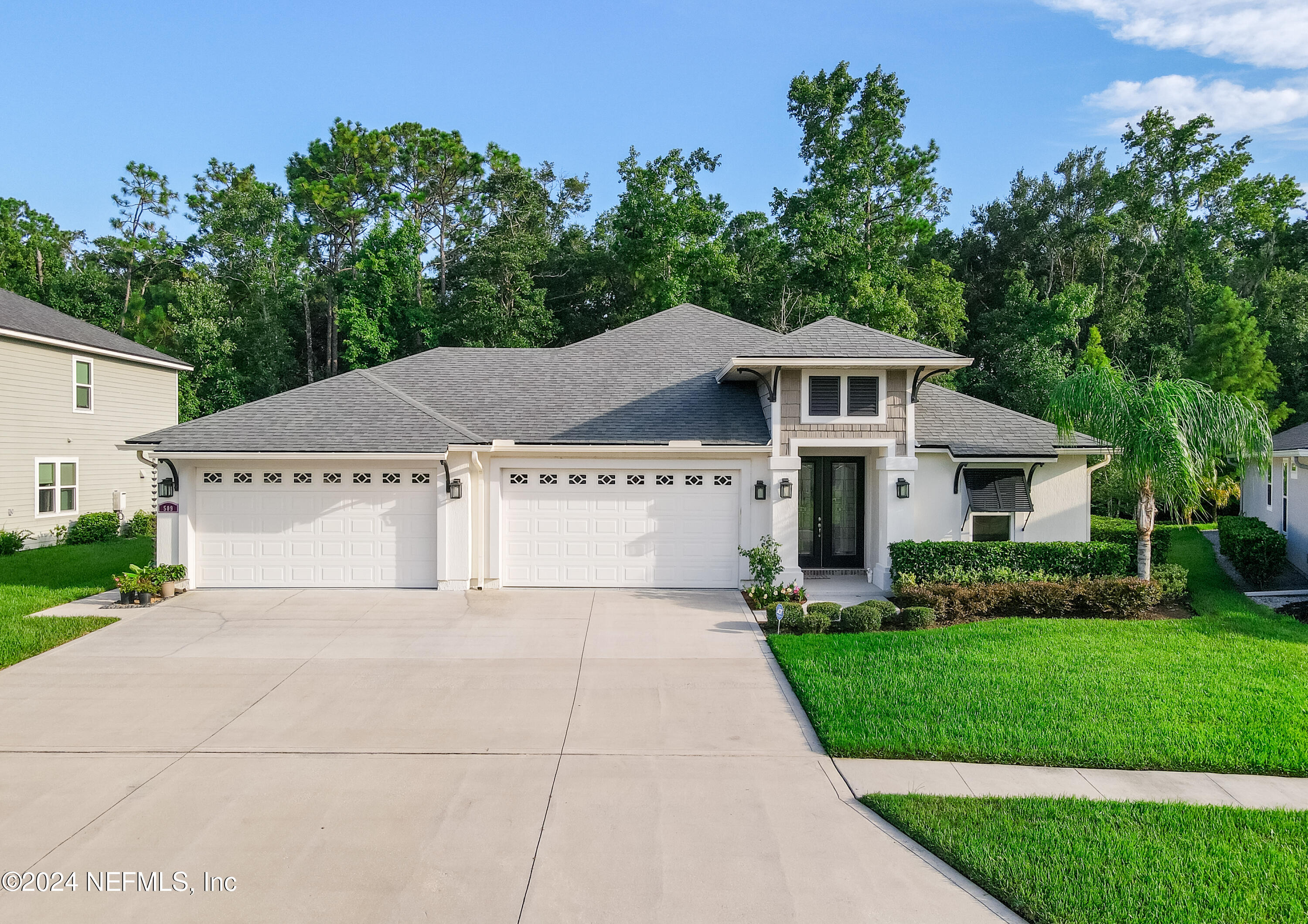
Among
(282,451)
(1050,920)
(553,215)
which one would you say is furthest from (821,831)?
(553,215)

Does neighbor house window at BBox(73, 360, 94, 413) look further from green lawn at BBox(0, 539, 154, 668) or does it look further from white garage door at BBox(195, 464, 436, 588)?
white garage door at BBox(195, 464, 436, 588)

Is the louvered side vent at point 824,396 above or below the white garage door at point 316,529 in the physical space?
above

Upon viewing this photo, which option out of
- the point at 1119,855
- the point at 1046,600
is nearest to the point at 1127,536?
the point at 1046,600

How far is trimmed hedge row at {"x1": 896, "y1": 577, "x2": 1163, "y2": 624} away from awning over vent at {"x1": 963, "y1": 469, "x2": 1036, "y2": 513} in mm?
2243

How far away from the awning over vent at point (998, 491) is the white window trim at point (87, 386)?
22.4 meters

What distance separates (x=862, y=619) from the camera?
32.4 feet

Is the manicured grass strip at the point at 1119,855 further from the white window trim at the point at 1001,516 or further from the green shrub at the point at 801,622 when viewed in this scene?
the white window trim at the point at 1001,516

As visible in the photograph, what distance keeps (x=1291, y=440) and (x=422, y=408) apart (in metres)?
18.0

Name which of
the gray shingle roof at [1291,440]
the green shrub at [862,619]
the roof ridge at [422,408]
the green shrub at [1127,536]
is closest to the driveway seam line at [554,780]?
the green shrub at [862,619]

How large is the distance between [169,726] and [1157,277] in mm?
38519

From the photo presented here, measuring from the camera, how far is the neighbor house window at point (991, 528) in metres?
13.4

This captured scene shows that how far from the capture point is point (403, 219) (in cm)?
3500

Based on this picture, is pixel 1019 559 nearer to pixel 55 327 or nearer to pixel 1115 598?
pixel 1115 598

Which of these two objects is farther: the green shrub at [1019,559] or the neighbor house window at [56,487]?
the neighbor house window at [56,487]
